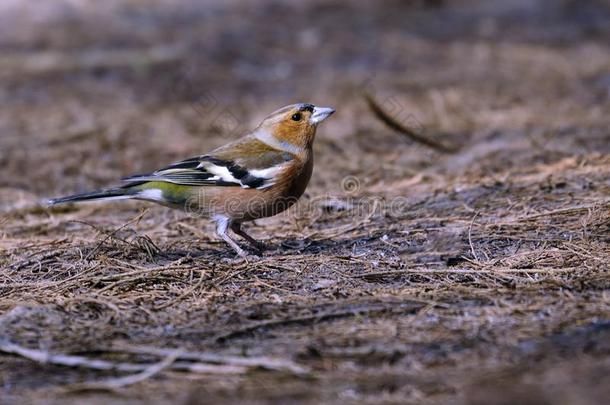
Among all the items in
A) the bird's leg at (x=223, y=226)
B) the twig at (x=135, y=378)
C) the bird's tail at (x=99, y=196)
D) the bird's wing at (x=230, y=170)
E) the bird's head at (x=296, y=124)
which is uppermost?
the bird's head at (x=296, y=124)

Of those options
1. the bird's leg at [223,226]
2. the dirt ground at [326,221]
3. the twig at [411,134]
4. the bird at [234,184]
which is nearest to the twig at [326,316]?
the dirt ground at [326,221]

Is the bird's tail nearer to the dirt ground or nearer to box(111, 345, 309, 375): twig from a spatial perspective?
the dirt ground

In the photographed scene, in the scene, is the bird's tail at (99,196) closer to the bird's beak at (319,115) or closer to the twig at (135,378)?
the bird's beak at (319,115)

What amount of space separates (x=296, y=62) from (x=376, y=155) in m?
4.23

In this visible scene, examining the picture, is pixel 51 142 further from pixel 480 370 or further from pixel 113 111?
pixel 480 370

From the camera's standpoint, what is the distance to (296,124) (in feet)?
20.5

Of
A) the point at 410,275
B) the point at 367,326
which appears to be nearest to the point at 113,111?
the point at 410,275

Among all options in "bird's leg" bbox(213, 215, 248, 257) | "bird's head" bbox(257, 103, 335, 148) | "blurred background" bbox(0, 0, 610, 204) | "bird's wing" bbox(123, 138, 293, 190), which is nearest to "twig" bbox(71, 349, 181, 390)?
"bird's leg" bbox(213, 215, 248, 257)

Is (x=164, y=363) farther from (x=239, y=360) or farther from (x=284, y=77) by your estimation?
(x=284, y=77)

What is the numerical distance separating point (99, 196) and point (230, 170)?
933mm

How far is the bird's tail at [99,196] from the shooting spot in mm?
5699

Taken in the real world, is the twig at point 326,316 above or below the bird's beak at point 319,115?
below

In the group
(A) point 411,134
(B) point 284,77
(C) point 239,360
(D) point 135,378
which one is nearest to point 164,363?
(D) point 135,378

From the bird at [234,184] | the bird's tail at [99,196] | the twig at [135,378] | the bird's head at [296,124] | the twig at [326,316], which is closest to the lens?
the twig at [135,378]
